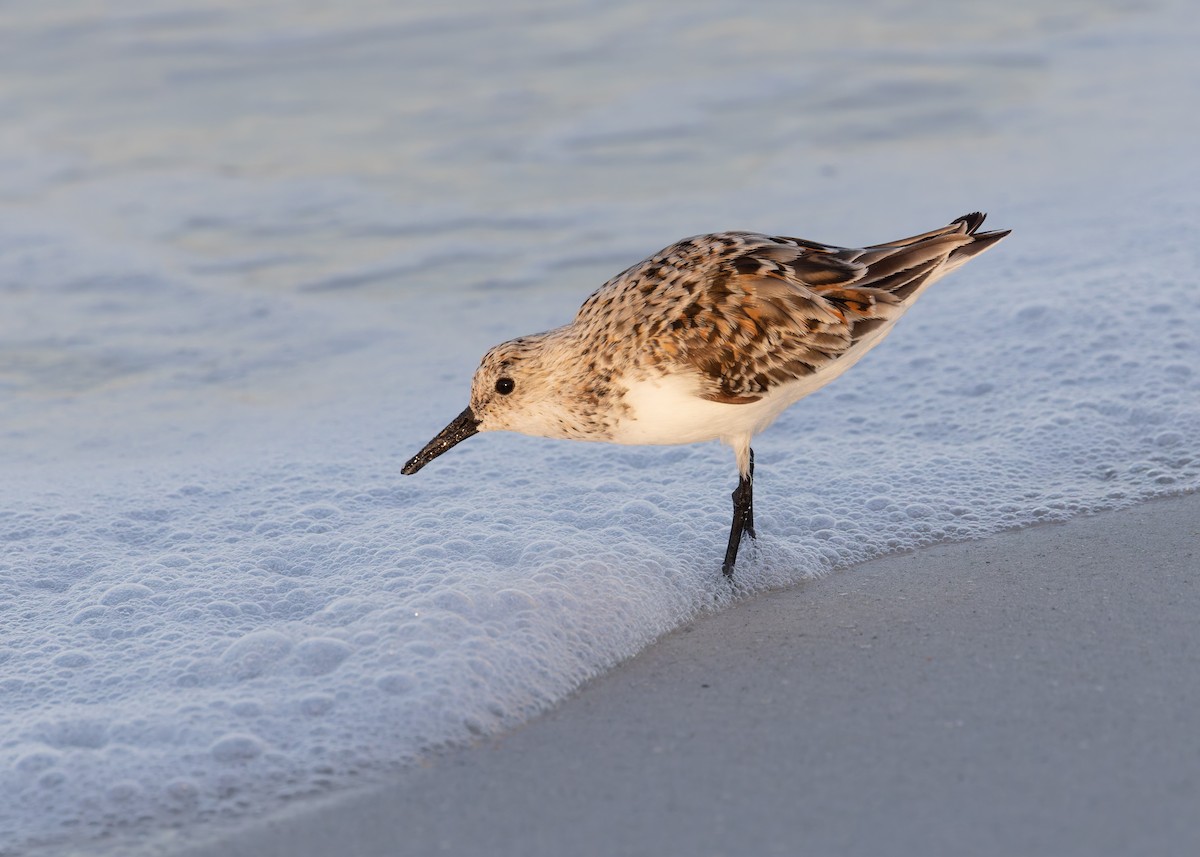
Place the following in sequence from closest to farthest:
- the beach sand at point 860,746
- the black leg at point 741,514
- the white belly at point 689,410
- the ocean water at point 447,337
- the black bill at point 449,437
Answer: the beach sand at point 860,746
the ocean water at point 447,337
the white belly at point 689,410
the black leg at point 741,514
the black bill at point 449,437

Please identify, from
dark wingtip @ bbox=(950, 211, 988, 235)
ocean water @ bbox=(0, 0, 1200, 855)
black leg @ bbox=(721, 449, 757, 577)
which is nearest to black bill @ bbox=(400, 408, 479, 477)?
ocean water @ bbox=(0, 0, 1200, 855)

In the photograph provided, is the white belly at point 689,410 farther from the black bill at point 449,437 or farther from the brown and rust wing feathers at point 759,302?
the black bill at point 449,437

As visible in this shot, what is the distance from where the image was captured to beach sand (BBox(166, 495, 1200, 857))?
3.18m

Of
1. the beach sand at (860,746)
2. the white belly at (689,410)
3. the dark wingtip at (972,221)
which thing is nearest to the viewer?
the beach sand at (860,746)

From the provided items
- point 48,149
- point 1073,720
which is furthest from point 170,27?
point 1073,720

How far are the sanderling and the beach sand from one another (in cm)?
66

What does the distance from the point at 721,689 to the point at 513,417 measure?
1316 mm

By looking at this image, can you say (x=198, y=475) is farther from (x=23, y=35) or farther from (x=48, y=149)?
(x=23, y=35)

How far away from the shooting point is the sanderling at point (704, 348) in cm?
459

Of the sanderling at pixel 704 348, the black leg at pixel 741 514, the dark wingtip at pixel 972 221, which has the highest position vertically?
the dark wingtip at pixel 972 221

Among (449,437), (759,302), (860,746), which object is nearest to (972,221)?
(759,302)

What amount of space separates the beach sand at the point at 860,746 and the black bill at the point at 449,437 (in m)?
1.06

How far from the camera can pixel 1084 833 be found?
121 inches

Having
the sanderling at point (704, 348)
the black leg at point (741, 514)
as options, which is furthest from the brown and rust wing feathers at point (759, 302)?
the black leg at point (741, 514)
